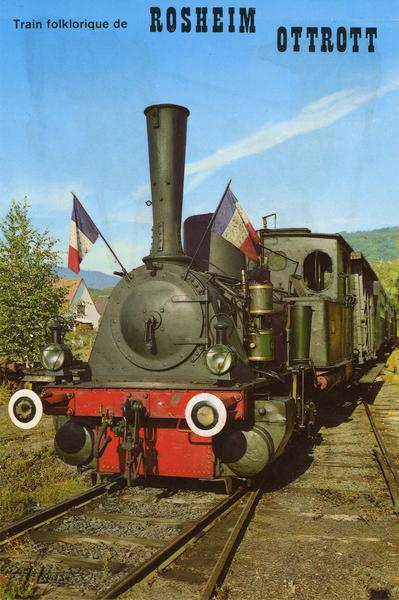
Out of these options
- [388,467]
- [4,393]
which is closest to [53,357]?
[388,467]

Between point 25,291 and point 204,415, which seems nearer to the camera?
point 204,415

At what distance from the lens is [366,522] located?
4.72m

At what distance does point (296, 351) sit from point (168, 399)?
2.61m

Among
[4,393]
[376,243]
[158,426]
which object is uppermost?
[376,243]

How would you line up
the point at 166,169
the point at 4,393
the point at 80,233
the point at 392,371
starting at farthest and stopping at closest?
the point at 392,371, the point at 4,393, the point at 80,233, the point at 166,169

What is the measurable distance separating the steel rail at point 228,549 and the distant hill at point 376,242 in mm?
138081

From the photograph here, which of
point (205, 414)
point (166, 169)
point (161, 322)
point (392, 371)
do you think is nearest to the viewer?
point (205, 414)

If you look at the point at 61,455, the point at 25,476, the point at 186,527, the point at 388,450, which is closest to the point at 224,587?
the point at 186,527

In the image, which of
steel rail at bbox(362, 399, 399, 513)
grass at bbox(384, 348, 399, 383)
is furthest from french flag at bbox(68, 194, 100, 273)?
grass at bbox(384, 348, 399, 383)

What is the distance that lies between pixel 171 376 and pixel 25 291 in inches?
395

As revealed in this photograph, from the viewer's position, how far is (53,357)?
5.69 m

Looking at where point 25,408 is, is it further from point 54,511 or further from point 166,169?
point 166,169

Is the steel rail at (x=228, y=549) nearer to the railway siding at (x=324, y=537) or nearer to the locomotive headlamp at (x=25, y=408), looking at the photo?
the railway siding at (x=324, y=537)

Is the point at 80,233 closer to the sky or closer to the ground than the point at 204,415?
closer to the sky
